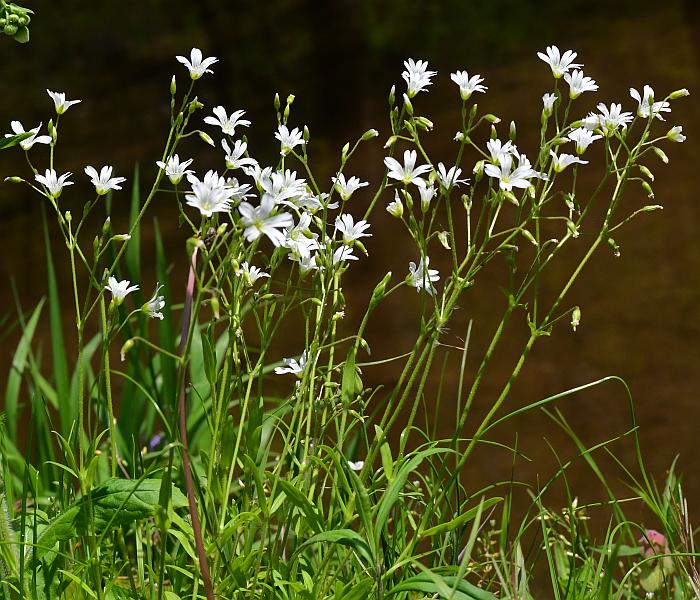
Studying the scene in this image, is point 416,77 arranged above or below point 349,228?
above

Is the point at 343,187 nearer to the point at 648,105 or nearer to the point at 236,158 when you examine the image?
the point at 236,158

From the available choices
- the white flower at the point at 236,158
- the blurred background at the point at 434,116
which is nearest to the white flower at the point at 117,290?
the white flower at the point at 236,158

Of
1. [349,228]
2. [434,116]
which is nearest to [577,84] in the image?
[349,228]

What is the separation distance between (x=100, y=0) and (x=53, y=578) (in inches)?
118

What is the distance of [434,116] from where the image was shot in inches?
127

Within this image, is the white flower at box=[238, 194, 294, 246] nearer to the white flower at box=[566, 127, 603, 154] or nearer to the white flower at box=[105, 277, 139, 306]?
the white flower at box=[105, 277, 139, 306]

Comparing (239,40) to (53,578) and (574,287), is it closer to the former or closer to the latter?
(574,287)

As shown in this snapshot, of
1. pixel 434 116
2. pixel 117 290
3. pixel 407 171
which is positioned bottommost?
pixel 434 116

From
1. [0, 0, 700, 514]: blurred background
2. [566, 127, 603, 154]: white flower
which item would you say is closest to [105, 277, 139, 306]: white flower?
[566, 127, 603, 154]: white flower

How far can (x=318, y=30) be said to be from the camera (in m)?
3.44

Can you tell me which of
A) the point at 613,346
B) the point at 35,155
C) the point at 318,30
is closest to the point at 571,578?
the point at 613,346

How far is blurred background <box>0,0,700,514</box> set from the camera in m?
2.82

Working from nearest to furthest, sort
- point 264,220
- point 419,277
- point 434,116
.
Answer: point 264,220
point 419,277
point 434,116

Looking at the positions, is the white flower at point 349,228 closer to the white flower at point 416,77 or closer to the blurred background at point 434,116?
the white flower at point 416,77
